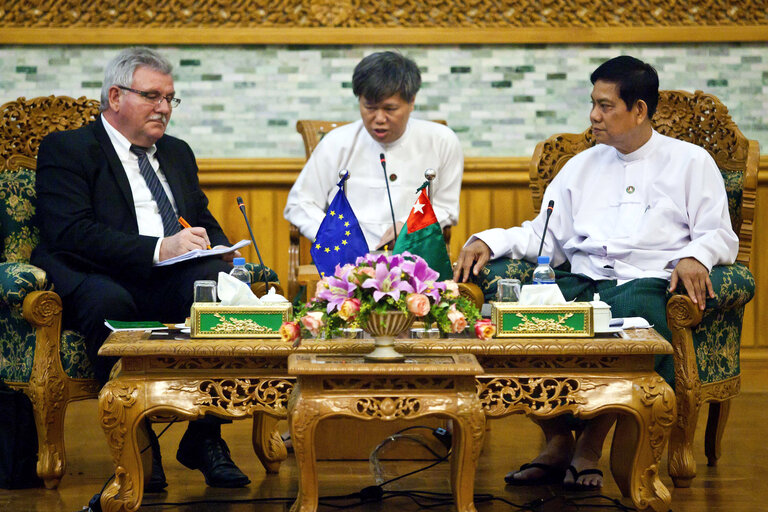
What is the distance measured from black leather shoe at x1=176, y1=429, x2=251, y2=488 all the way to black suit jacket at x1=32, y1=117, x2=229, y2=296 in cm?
61

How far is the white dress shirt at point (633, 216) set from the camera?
3586 millimetres

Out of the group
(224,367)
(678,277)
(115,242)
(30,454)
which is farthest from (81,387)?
(678,277)

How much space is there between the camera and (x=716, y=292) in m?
3.31

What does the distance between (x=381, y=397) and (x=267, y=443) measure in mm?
1031

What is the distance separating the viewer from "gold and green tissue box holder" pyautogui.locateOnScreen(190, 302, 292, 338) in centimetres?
274

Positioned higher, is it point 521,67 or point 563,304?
point 521,67

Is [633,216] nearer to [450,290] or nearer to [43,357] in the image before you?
[450,290]

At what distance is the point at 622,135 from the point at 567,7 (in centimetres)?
140

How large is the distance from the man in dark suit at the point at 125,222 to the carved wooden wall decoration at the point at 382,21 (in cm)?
119

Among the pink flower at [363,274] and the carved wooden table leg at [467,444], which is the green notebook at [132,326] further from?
the carved wooden table leg at [467,444]

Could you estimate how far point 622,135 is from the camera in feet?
12.3

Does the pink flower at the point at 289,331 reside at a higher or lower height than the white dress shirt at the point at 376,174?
lower

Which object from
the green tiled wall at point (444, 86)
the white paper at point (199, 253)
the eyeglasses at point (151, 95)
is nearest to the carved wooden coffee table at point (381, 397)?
A: the white paper at point (199, 253)

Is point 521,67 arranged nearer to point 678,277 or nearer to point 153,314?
point 678,277
